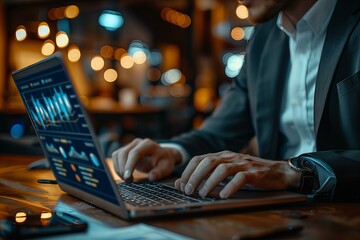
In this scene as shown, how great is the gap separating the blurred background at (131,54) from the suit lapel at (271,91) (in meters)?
2.82

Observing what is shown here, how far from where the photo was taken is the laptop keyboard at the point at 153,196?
0.77m

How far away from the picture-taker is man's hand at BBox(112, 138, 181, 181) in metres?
1.09

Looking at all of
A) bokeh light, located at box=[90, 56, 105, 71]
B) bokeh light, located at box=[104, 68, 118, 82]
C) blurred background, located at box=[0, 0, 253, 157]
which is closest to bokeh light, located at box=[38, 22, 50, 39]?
blurred background, located at box=[0, 0, 253, 157]

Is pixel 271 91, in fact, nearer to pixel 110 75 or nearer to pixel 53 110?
pixel 53 110

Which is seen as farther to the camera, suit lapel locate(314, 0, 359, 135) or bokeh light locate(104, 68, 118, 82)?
bokeh light locate(104, 68, 118, 82)

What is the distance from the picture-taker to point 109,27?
28.6 feet

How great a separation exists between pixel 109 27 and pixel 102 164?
8.34 metres

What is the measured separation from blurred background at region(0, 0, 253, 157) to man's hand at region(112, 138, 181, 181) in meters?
2.96

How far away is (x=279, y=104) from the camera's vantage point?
154 centimetres

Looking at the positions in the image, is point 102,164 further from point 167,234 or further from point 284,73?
point 284,73

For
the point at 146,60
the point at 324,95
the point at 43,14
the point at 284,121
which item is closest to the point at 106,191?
the point at 324,95

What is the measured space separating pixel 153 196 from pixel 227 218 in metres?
0.16

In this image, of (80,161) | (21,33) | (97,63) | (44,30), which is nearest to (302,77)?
(80,161)

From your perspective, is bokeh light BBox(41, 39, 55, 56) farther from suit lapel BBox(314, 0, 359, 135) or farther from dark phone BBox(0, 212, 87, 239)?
dark phone BBox(0, 212, 87, 239)
